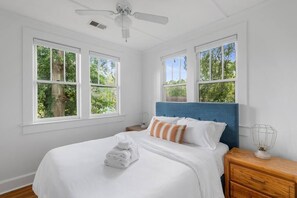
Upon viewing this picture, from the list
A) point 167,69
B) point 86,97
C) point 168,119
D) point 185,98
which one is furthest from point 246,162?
point 86,97

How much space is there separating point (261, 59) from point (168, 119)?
1631 millimetres

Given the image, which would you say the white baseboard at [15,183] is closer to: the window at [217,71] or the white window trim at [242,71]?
the window at [217,71]

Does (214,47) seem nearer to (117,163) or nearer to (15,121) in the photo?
(117,163)

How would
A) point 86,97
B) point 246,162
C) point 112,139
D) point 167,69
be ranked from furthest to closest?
point 167,69, point 86,97, point 112,139, point 246,162

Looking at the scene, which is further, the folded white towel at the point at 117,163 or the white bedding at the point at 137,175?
the folded white towel at the point at 117,163

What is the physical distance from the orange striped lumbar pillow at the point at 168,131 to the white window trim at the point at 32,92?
132cm

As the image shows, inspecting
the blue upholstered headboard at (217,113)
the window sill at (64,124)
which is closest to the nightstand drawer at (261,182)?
the blue upholstered headboard at (217,113)

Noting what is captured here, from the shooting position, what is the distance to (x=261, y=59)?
2115 millimetres

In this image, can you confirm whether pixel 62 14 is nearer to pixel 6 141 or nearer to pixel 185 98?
pixel 6 141

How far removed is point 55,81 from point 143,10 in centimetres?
195

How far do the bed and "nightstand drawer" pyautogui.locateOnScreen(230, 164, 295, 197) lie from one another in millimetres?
180

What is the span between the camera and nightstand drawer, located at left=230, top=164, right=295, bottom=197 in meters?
1.50

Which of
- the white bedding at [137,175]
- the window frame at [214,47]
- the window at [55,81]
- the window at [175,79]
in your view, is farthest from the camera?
the window at [175,79]

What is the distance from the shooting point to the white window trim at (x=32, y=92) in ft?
7.95
